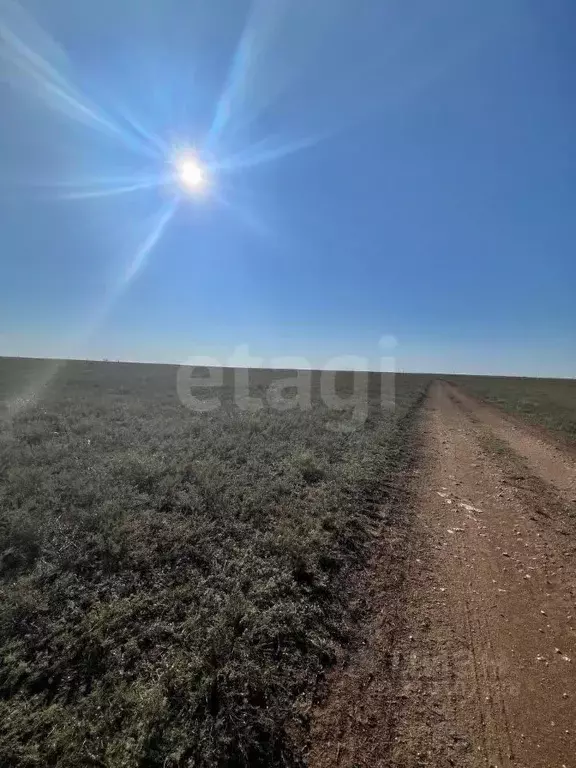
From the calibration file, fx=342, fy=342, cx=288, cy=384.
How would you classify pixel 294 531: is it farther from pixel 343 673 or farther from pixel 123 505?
pixel 123 505

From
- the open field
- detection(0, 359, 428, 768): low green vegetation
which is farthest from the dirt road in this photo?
detection(0, 359, 428, 768): low green vegetation

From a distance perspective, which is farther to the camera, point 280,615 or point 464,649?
point 280,615

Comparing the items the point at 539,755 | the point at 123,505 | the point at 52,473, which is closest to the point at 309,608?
the point at 539,755

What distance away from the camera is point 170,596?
4.80 m

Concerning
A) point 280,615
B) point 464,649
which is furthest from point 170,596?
point 464,649

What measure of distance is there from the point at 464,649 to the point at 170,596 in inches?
151

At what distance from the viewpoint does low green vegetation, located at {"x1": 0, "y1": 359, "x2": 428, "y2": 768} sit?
3.14 meters

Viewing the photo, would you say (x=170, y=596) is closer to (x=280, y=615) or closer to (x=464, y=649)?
(x=280, y=615)

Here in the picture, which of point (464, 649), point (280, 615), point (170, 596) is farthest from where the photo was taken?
point (170, 596)

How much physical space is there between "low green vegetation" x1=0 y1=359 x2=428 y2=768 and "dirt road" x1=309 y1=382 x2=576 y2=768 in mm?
501

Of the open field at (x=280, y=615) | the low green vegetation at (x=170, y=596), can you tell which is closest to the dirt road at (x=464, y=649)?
the open field at (x=280, y=615)

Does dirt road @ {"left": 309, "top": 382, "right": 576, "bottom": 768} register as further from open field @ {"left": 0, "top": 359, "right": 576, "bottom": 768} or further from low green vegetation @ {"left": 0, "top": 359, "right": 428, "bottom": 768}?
low green vegetation @ {"left": 0, "top": 359, "right": 428, "bottom": 768}

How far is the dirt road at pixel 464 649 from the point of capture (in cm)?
316

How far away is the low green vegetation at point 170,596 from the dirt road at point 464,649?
0.50 metres
